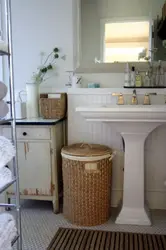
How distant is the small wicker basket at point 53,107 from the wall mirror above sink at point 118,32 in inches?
16.1

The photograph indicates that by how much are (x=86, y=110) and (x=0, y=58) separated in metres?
1.44

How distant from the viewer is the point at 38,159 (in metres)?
2.38

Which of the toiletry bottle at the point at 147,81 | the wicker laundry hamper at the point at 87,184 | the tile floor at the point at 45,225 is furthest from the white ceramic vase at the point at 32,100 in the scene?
the toiletry bottle at the point at 147,81

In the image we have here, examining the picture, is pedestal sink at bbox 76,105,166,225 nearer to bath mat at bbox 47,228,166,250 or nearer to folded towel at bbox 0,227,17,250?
bath mat at bbox 47,228,166,250

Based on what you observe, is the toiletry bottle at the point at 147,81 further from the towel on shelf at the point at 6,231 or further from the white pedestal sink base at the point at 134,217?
the towel on shelf at the point at 6,231

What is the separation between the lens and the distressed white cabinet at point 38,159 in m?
2.35

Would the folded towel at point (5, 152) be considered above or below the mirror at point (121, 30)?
below

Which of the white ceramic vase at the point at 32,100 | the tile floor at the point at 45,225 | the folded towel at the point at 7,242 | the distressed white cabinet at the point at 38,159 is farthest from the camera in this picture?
the white ceramic vase at the point at 32,100

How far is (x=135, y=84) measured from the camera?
2.50 meters

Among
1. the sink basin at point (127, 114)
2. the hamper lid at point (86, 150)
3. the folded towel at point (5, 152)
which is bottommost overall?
the hamper lid at point (86, 150)

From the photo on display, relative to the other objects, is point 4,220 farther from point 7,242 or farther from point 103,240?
point 103,240

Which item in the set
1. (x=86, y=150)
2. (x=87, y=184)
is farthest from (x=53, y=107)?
(x=87, y=184)

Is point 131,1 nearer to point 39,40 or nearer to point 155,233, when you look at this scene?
point 39,40

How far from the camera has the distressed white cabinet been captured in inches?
92.6
